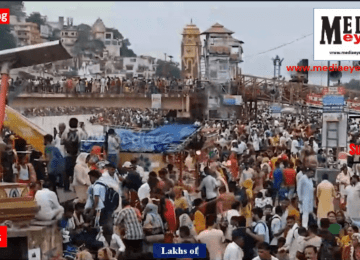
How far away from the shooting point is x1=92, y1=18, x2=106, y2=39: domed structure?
64.6 feet

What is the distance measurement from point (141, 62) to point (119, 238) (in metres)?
14.0

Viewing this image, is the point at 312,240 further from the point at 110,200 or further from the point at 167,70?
the point at 167,70

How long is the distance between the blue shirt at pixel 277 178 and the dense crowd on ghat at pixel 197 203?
1 centimetres

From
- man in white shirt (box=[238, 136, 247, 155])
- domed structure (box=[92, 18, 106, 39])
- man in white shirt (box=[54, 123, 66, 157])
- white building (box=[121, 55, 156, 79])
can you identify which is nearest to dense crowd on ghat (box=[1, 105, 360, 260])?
man in white shirt (box=[54, 123, 66, 157])

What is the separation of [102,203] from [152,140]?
397 cm

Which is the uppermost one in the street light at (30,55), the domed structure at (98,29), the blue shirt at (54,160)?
the domed structure at (98,29)

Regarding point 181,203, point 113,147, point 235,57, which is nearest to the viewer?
point 181,203

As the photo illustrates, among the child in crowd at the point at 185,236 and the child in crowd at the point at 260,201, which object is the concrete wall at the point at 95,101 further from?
the child in crowd at the point at 185,236

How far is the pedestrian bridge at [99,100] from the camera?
18056 millimetres

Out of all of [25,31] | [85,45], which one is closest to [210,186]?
[25,31]

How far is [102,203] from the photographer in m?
9.21

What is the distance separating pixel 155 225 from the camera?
8953 mm

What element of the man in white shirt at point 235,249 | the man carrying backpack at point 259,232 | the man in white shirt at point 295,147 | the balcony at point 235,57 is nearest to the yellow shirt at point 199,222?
the man carrying backpack at point 259,232

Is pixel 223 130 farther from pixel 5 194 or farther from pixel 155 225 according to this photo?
pixel 5 194
